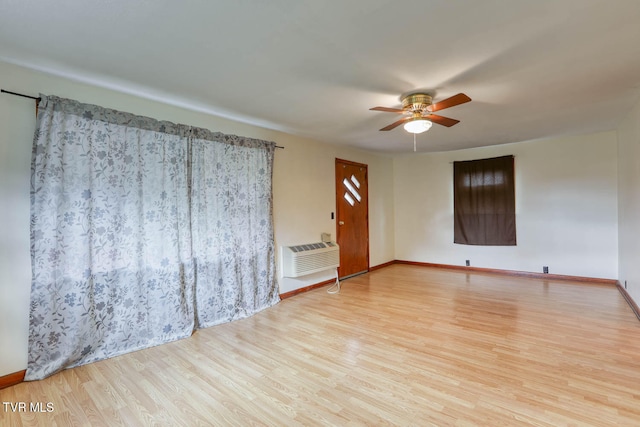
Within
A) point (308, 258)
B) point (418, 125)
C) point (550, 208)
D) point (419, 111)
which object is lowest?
point (308, 258)

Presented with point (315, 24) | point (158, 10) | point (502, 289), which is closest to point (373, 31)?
point (315, 24)

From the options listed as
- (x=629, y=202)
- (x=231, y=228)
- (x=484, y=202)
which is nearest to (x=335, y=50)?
(x=231, y=228)

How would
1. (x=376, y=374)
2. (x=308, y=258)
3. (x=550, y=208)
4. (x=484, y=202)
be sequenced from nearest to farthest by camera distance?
(x=376, y=374)
(x=308, y=258)
(x=550, y=208)
(x=484, y=202)

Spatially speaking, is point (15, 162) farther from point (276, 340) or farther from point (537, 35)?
point (537, 35)

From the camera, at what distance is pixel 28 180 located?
2184mm

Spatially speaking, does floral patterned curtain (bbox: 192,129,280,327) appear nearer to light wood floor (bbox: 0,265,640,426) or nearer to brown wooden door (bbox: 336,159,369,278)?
light wood floor (bbox: 0,265,640,426)

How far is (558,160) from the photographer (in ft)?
15.5

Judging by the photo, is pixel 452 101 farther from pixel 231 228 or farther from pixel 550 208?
pixel 550 208

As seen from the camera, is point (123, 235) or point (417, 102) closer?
point (123, 235)

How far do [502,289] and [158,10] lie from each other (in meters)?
5.06

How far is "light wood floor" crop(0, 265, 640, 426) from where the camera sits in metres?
1.76

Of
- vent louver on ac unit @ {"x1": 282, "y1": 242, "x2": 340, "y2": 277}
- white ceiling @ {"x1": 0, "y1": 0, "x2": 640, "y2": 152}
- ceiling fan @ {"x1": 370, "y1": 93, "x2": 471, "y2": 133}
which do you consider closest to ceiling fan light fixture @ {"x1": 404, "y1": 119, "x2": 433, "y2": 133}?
ceiling fan @ {"x1": 370, "y1": 93, "x2": 471, "y2": 133}

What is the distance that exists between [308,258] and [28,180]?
9.76 feet

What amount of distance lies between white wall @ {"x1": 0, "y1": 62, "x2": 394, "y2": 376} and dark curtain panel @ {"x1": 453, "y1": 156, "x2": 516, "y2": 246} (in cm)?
258
